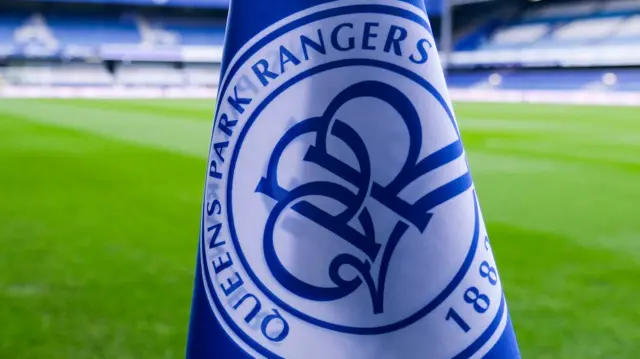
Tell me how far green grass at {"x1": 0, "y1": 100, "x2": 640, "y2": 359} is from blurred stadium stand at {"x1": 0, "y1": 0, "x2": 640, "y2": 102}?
17.3 m

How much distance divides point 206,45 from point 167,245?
2671 centimetres

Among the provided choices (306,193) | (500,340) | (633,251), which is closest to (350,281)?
(306,193)

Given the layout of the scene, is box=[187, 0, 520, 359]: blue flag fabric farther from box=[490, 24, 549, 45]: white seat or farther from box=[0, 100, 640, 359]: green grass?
box=[490, 24, 549, 45]: white seat

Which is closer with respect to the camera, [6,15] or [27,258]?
[27,258]

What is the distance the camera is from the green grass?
1.96m

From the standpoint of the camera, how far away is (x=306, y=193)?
2.97 feet

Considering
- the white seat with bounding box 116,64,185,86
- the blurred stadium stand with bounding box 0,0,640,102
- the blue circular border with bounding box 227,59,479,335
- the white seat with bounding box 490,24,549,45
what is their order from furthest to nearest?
the white seat with bounding box 116,64,185,86
the white seat with bounding box 490,24,549,45
the blurred stadium stand with bounding box 0,0,640,102
the blue circular border with bounding box 227,59,479,335

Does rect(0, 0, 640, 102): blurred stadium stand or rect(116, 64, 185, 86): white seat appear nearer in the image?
rect(0, 0, 640, 102): blurred stadium stand

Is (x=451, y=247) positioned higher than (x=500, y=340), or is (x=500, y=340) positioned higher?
(x=451, y=247)

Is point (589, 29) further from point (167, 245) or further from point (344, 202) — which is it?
point (344, 202)

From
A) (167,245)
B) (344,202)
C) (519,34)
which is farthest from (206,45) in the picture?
(344,202)

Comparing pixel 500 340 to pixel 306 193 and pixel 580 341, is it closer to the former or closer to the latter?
pixel 306 193

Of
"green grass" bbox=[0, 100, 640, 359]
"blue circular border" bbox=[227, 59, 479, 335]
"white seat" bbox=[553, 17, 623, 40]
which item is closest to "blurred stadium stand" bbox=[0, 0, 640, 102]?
"white seat" bbox=[553, 17, 623, 40]

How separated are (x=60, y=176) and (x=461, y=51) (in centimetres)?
2436
